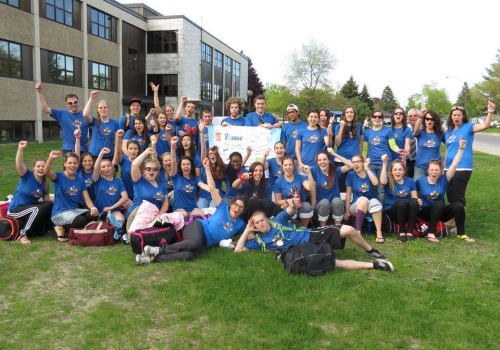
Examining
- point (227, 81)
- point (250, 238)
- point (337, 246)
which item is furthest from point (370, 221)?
point (227, 81)

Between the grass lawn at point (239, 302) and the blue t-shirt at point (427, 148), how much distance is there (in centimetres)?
201

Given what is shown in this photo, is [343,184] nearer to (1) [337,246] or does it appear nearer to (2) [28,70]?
(1) [337,246]

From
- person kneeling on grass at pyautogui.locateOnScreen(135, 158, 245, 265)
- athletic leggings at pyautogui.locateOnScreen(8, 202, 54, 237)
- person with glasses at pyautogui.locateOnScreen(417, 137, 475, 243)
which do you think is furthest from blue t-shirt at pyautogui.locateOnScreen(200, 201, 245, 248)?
person with glasses at pyautogui.locateOnScreen(417, 137, 475, 243)

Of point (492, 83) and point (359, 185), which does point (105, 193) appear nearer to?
point (359, 185)

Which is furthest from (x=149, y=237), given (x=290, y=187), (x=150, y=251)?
(x=290, y=187)

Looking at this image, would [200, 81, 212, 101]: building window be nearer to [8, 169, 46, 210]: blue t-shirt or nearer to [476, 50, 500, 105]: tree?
[8, 169, 46, 210]: blue t-shirt

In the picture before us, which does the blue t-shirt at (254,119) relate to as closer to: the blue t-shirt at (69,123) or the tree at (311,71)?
the blue t-shirt at (69,123)

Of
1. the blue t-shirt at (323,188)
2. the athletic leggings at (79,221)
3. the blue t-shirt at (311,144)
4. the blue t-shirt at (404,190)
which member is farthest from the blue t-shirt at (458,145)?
the athletic leggings at (79,221)

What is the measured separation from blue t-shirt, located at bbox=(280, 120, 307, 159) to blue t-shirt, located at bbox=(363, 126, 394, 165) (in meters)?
1.35

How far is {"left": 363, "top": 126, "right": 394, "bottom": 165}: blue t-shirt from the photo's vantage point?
7.73 m

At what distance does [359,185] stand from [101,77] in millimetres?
28522

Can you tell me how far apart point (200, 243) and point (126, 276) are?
1167 millimetres

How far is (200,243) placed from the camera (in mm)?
5934

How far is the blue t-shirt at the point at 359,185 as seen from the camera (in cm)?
723
